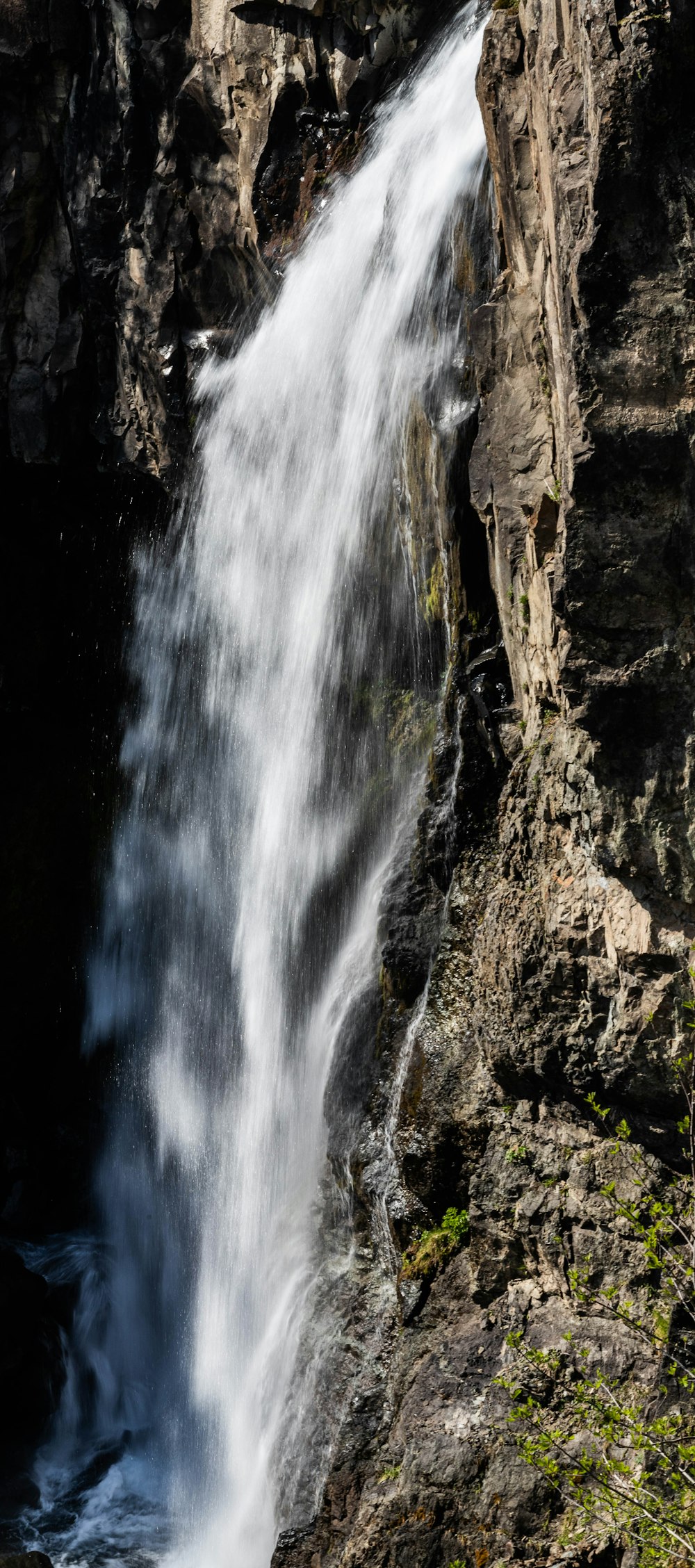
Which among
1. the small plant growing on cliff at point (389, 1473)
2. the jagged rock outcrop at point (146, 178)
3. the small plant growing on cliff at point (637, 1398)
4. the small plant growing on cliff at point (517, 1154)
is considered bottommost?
the small plant growing on cliff at point (389, 1473)

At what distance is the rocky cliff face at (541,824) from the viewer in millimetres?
4609

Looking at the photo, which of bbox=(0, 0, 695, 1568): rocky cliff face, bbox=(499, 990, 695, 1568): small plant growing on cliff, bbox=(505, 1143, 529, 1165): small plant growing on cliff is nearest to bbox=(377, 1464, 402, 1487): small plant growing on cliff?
bbox=(0, 0, 695, 1568): rocky cliff face

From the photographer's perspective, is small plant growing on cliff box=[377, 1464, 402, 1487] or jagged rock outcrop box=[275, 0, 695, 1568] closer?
jagged rock outcrop box=[275, 0, 695, 1568]

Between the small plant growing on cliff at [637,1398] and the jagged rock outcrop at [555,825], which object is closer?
the small plant growing on cliff at [637,1398]

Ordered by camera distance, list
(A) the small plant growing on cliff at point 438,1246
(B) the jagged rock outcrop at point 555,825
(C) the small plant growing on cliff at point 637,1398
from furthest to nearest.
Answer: (A) the small plant growing on cliff at point 438,1246 < (B) the jagged rock outcrop at point 555,825 < (C) the small plant growing on cliff at point 637,1398

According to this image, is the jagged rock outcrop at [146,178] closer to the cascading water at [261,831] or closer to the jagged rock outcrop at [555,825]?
the cascading water at [261,831]

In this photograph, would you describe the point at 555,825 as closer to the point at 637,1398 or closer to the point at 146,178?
the point at 637,1398

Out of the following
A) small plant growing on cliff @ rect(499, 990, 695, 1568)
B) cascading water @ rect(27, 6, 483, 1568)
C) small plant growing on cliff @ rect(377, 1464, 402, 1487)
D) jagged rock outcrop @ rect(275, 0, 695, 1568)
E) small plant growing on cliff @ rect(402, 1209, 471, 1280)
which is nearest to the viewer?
small plant growing on cliff @ rect(499, 990, 695, 1568)

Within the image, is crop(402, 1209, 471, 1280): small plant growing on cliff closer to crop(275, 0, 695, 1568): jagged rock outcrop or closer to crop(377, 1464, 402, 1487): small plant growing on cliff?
crop(275, 0, 695, 1568): jagged rock outcrop

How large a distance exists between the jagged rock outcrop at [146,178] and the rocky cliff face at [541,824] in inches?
184

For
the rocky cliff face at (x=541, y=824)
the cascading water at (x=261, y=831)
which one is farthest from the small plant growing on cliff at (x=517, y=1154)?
the cascading water at (x=261, y=831)

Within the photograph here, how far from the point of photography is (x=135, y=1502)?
869cm

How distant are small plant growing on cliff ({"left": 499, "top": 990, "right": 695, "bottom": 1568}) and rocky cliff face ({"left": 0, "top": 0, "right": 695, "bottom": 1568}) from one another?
0.13 meters

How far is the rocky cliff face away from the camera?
4609 mm
